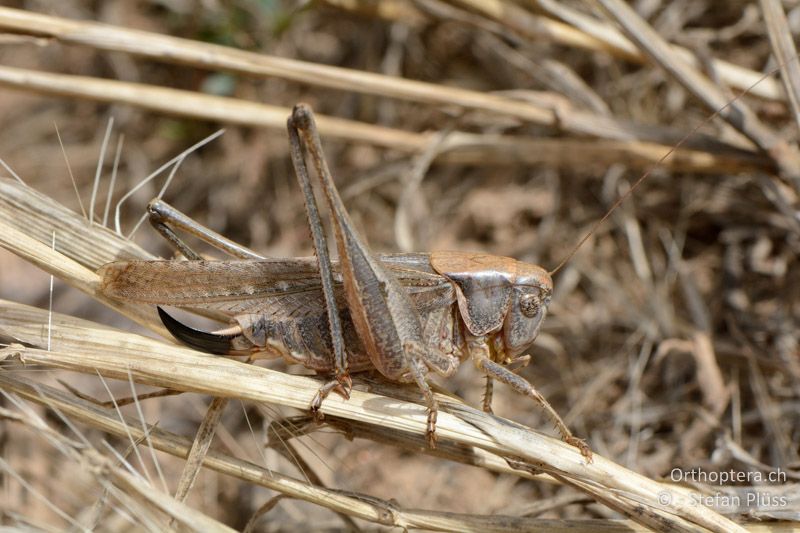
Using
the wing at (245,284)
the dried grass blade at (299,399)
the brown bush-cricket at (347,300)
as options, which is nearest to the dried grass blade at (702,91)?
the brown bush-cricket at (347,300)

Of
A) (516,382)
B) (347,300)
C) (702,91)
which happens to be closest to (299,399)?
(347,300)

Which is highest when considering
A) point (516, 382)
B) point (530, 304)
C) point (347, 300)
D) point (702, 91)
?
point (702, 91)

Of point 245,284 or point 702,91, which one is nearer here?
point 245,284

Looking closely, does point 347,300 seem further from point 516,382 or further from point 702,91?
point 702,91

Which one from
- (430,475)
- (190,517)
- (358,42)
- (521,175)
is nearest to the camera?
(190,517)

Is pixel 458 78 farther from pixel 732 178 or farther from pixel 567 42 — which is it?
pixel 732 178

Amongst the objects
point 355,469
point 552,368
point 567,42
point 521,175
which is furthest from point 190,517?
point 521,175

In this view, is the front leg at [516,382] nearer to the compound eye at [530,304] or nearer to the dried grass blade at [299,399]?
the dried grass blade at [299,399]
